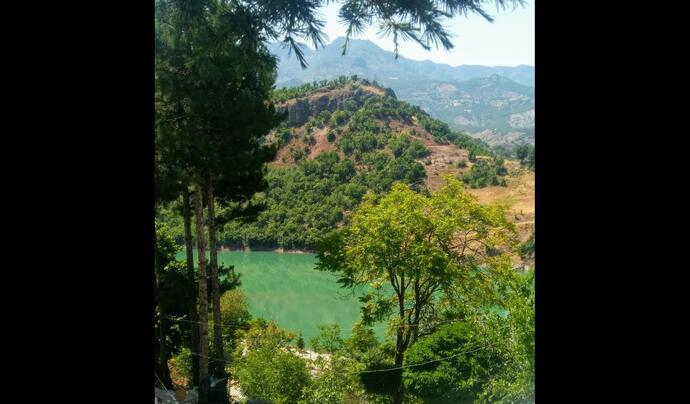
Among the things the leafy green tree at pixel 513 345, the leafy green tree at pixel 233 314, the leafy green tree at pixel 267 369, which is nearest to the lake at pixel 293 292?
the leafy green tree at pixel 233 314

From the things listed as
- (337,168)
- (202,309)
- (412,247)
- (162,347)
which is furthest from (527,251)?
(162,347)

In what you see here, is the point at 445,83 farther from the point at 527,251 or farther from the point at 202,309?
the point at 202,309

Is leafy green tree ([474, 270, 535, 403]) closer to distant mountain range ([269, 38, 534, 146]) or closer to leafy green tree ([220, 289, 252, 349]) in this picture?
Result: distant mountain range ([269, 38, 534, 146])

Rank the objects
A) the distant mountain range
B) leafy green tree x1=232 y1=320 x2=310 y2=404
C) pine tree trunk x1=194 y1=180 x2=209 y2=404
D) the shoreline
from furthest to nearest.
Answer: the shoreline
leafy green tree x1=232 y1=320 x2=310 y2=404
pine tree trunk x1=194 y1=180 x2=209 y2=404
the distant mountain range

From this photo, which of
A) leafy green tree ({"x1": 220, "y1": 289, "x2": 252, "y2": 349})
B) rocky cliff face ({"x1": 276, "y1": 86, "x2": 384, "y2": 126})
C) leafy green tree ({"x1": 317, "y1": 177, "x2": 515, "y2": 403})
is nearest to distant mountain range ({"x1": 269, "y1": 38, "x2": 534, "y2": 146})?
rocky cliff face ({"x1": 276, "y1": 86, "x2": 384, "y2": 126})

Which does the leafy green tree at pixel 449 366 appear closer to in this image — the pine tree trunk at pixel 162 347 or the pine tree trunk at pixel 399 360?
the pine tree trunk at pixel 399 360
